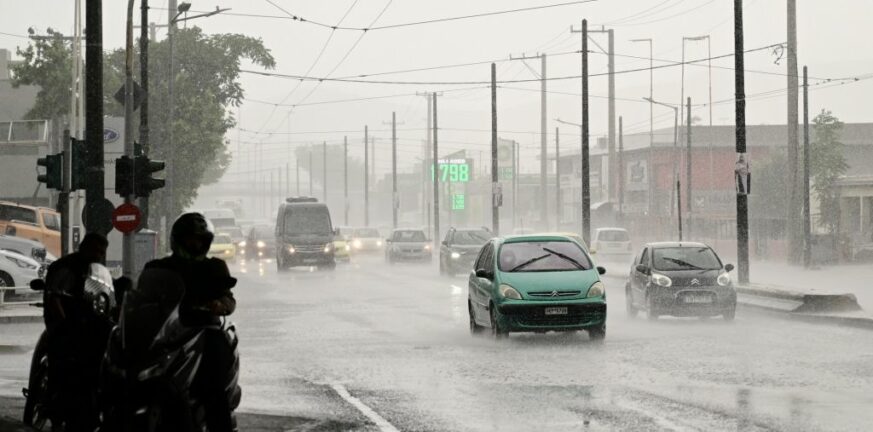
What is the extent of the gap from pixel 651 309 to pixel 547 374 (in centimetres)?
1011

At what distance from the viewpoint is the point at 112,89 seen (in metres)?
63.9

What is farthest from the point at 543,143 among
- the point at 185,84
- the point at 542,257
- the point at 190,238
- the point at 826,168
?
the point at 190,238

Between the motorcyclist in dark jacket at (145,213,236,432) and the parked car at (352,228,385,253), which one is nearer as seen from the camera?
the motorcyclist in dark jacket at (145,213,236,432)

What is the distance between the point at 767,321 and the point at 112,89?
43463mm

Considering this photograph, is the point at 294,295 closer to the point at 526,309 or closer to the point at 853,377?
the point at 526,309

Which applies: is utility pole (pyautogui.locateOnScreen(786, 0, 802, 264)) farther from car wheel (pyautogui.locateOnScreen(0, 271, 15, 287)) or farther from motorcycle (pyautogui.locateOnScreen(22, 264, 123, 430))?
motorcycle (pyautogui.locateOnScreen(22, 264, 123, 430))

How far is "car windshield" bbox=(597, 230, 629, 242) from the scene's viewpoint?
64.4 meters

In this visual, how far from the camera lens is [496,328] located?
69.4ft

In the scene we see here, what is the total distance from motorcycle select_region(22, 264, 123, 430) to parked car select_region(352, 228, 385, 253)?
68.0m

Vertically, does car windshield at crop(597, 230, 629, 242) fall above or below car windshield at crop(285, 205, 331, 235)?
below

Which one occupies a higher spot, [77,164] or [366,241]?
[77,164]

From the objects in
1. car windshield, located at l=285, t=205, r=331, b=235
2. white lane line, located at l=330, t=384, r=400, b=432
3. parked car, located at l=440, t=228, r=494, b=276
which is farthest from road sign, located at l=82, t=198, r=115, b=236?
car windshield, located at l=285, t=205, r=331, b=235

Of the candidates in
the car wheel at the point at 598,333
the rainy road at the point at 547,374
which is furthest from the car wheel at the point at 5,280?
the car wheel at the point at 598,333

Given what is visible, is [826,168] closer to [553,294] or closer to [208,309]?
[553,294]
